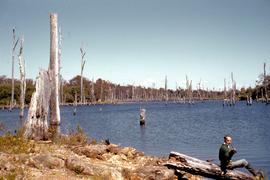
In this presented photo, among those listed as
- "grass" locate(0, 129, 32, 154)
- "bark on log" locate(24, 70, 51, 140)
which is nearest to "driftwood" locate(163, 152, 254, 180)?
"grass" locate(0, 129, 32, 154)

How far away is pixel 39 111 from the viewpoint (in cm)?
1662

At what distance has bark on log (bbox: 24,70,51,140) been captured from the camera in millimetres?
16183

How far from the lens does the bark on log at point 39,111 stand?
16183 millimetres

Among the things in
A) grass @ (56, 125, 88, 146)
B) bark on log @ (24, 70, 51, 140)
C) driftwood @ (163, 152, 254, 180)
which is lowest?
driftwood @ (163, 152, 254, 180)

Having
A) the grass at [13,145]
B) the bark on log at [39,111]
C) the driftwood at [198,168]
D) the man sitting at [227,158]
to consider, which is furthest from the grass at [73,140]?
the man sitting at [227,158]

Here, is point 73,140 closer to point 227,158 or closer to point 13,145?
point 13,145

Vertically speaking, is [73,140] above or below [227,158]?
above

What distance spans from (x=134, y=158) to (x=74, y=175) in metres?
3.95

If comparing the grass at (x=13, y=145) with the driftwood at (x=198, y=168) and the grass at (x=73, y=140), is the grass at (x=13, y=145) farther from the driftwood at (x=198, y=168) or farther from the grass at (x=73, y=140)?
the driftwood at (x=198, y=168)

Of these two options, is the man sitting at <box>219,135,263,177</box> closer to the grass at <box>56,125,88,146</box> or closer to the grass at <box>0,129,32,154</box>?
the grass at <box>56,125,88,146</box>

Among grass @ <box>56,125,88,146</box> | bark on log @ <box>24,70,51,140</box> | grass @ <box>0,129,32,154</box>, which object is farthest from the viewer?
bark on log @ <box>24,70,51,140</box>

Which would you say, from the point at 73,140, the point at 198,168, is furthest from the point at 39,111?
the point at 198,168

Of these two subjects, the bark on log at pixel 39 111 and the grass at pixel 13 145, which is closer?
the grass at pixel 13 145

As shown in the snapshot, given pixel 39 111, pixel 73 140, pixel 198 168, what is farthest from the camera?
pixel 39 111
